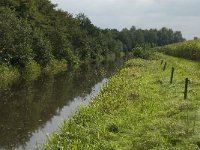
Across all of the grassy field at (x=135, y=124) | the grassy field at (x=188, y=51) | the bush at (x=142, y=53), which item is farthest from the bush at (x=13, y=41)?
the bush at (x=142, y=53)

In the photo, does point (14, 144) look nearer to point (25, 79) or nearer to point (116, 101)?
point (116, 101)

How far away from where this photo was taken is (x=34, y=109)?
33094 mm

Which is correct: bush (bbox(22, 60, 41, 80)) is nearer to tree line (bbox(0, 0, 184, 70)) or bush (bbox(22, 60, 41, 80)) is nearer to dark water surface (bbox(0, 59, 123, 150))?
tree line (bbox(0, 0, 184, 70))

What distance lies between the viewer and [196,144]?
16.1 m

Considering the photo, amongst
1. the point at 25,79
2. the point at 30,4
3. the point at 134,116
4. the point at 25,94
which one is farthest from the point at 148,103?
the point at 30,4

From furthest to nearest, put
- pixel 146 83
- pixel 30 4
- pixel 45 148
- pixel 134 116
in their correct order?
pixel 30 4 < pixel 146 83 < pixel 134 116 < pixel 45 148

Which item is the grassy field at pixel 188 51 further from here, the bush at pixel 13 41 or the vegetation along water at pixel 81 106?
the bush at pixel 13 41

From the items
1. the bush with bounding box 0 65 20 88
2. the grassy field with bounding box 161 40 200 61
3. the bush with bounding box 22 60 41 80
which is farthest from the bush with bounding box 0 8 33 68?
the grassy field with bounding box 161 40 200 61

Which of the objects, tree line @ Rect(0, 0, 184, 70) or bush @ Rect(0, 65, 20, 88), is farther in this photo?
tree line @ Rect(0, 0, 184, 70)

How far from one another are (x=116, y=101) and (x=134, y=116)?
4152 mm

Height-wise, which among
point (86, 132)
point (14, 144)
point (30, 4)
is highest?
point (30, 4)

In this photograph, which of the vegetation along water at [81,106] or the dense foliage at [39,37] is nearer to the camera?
the vegetation along water at [81,106]

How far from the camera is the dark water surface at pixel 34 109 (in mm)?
24141

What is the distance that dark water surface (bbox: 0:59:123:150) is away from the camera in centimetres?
2414
